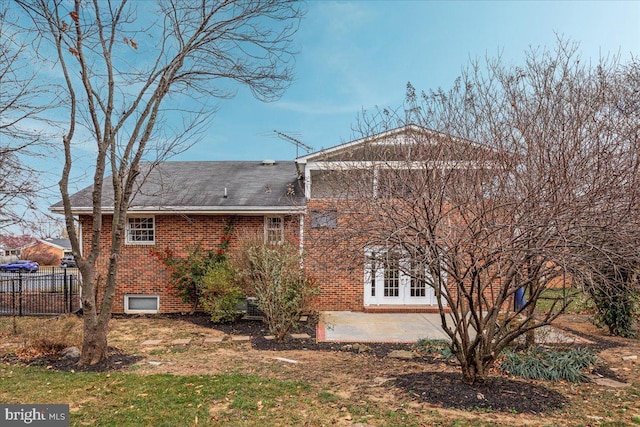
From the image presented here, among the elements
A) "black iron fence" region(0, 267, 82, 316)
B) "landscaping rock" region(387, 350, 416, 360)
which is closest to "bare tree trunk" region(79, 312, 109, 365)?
"black iron fence" region(0, 267, 82, 316)

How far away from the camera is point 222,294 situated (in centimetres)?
1040

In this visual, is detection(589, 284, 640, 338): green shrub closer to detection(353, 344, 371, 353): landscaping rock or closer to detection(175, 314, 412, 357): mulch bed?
detection(175, 314, 412, 357): mulch bed

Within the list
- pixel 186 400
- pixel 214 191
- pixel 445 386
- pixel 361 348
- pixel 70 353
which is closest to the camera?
pixel 186 400

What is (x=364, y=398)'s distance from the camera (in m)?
5.22

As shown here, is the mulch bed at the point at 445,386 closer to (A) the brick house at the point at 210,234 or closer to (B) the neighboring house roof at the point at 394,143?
(B) the neighboring house roof at the point at 394,143

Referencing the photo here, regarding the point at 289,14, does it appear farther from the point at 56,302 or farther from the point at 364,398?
the point at 56,302

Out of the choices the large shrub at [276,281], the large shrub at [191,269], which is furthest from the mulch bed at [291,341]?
the large shrub at [191,269]

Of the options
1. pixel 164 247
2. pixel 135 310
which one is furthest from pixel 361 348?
pixel 135 310

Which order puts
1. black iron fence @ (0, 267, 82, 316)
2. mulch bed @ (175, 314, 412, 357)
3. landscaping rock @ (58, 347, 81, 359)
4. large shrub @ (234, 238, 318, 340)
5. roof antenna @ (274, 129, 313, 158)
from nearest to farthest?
landscaping rock @ (58, 347, 81, 359), mulch bed @ (175, 314, 412, 357), large shrub @ (234, 238, 318, 340), black iron fence @ (0, 267, 82, 316), roof antenna @ (274, 129, 313, 158)

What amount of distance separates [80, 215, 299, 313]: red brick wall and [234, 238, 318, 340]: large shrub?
259 centimetres

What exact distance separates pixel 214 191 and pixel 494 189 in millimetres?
9982

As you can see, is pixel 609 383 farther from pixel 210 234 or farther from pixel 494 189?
pixel 210 234

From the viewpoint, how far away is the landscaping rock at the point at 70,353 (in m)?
7.18

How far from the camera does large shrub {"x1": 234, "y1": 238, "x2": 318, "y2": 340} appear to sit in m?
8.59
